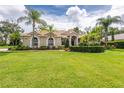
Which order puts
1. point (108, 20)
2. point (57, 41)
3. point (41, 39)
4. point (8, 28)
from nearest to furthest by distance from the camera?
point (41, 39), point (57, 41), point (108, 20), point (8, 28)

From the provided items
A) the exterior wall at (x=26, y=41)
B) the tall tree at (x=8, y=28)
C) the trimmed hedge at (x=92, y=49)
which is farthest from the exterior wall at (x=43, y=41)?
the tall tree at (x=8, y=28)

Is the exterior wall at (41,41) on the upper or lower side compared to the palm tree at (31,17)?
lower

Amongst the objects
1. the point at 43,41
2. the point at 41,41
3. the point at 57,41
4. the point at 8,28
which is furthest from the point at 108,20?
the point at 8,28

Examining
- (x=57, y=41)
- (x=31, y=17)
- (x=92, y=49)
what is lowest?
(x=92, y=49)

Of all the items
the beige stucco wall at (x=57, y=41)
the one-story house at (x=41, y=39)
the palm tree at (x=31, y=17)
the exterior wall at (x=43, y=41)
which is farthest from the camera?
the beige stucco wall at (x=57, y=41)

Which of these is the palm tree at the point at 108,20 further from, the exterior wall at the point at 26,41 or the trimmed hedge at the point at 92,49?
the trimmed hedge at the point at 92,49

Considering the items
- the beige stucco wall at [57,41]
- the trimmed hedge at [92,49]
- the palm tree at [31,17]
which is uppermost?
the palm tree at [31,17]

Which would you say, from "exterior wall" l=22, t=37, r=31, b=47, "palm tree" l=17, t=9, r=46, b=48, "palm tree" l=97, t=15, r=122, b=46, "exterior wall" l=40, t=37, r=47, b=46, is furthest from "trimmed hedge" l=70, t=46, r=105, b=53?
"palm tree" l=97, t=15, r=122, b=46

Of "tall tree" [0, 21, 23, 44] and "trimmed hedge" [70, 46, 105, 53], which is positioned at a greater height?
"tall tree" [0, 21, 23, 44]

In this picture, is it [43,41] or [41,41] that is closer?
[41,41]

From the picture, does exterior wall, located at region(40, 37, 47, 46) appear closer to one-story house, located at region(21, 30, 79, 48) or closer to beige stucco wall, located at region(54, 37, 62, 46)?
one-story house, located at region(21, 30, 79, 48)

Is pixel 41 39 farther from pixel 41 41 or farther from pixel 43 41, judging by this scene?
pixel 43 41

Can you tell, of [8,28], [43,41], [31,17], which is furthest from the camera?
[8,28]
